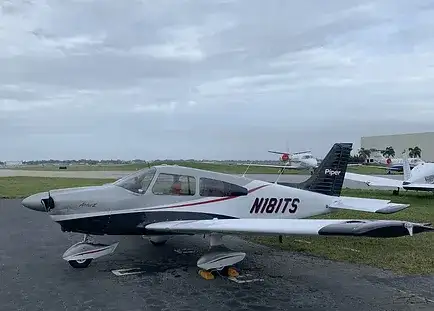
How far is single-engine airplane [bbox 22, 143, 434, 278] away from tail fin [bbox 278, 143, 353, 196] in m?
0.92

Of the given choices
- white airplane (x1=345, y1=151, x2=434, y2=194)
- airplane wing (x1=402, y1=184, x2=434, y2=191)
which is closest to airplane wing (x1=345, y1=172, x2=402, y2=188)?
white airplane (x1=345, y1=151, x2=434, y2=194)

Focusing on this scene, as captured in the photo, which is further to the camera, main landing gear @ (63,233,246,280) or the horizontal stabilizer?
the horizontal stabilizer

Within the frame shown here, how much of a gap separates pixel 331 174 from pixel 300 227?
4505mm

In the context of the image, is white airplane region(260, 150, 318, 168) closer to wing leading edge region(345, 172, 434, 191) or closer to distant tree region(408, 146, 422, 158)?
wing leading edge region(345, 172, 434, 191)

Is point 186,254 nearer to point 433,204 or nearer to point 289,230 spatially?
point 289,230

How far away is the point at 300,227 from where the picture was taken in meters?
6.14

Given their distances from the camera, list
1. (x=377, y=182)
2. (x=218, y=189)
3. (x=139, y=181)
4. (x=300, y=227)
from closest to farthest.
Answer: (x=300, y=227) < (x=139, y=181) < (x=218, y=189) < (x=377, y=182)

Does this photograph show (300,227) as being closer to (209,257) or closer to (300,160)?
(209,257)

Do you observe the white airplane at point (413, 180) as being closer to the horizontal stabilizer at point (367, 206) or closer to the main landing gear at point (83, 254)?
the horizontal stabilizer at point (367, 206)

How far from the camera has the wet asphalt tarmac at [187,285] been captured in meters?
5.61

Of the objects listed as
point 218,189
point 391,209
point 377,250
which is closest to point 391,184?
point 391,209

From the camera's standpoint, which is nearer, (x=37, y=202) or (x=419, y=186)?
(x=37, y=202)

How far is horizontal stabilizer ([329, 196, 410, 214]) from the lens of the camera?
8992 millimetres

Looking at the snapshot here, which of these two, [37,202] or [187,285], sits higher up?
[37,202]
